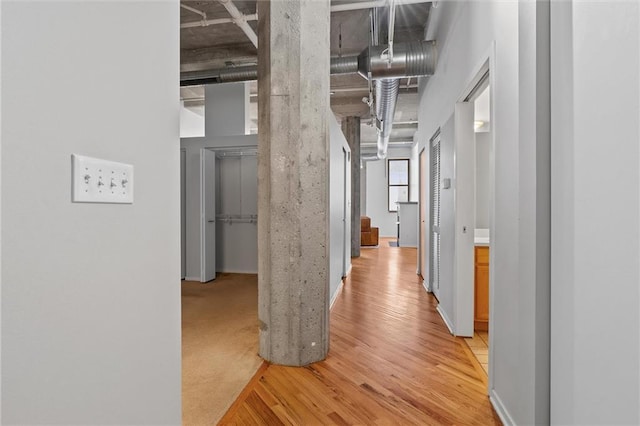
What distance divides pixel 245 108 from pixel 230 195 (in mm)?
1629

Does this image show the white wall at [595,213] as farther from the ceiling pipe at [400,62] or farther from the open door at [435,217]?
the ceiling pipe at [400,62]

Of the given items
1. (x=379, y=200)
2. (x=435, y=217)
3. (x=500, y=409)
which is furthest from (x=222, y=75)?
(x=379, y=200)

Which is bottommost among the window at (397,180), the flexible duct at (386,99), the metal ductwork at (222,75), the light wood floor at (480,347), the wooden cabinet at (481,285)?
the light wood floor at (480,347)

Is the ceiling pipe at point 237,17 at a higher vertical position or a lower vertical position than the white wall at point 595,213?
higher

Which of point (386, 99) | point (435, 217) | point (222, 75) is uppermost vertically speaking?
point (222, 75)

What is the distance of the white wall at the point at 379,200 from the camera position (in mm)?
13109

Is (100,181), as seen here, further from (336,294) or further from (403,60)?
(403,60)

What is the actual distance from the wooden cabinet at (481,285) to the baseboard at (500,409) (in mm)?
1182

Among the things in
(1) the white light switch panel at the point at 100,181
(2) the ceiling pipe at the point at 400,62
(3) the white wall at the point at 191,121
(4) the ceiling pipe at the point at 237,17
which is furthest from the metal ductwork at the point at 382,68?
(1) the white light switch panel at the point at 100,181

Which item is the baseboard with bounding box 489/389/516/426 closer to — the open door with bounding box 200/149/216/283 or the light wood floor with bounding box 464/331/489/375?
the light wood floor with bounding box 464/331/489/375

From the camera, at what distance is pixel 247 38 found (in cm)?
516

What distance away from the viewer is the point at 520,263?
1.69 m

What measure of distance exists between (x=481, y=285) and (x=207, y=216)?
4182 mm

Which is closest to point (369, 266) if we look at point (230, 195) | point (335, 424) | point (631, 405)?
point (230, 195)
